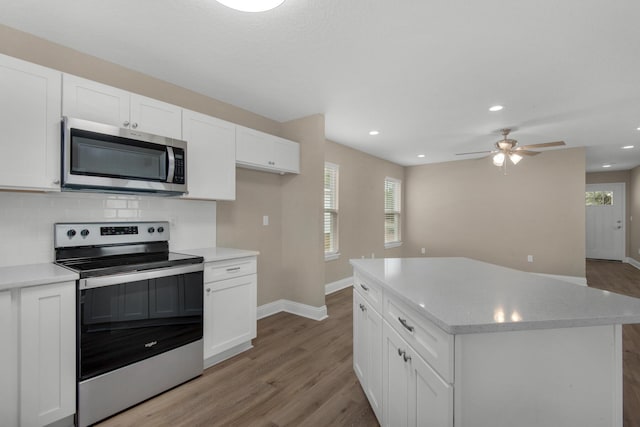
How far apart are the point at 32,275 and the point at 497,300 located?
7.78 feet

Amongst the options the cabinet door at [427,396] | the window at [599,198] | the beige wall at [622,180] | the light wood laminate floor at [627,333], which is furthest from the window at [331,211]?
the window at [599,198]

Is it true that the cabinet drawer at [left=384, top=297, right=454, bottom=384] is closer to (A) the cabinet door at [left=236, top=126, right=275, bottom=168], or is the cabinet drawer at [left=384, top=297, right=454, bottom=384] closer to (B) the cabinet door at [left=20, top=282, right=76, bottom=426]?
(B) the cabinet door at [left=20, top=282, right=76, bottom=426]

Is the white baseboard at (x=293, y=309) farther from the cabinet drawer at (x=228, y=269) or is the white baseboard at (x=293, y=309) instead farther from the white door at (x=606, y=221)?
the white door at (x=606, y=221)

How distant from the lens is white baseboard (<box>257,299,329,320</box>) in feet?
11.6

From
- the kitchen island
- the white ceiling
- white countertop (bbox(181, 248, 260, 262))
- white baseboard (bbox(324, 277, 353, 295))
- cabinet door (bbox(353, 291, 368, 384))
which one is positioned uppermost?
the white ceiling

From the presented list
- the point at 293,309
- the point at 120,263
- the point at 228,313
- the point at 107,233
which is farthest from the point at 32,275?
the point at 293,309

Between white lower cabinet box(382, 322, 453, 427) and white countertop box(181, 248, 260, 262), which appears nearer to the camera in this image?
white lower cabinet box(382, 322, 453, 427)

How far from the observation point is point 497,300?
49.9 inches

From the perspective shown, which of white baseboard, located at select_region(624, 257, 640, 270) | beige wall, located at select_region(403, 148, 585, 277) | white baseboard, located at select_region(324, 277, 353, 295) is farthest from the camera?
white baseboard, located at select_region(624, 257, 640, 270)

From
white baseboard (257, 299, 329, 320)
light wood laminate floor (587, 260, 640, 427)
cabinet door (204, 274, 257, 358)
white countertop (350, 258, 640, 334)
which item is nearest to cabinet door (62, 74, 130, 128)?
cabinet door (204, 274, 257, 358)

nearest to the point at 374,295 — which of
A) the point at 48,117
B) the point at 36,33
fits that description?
the point at 48,117

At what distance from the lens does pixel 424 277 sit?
1.70 metres

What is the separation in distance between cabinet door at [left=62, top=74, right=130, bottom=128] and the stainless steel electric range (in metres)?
0.77

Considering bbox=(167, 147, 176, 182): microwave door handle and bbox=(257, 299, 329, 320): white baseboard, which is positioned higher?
bbox=(167, 147, 176, 182): microwave door handle
